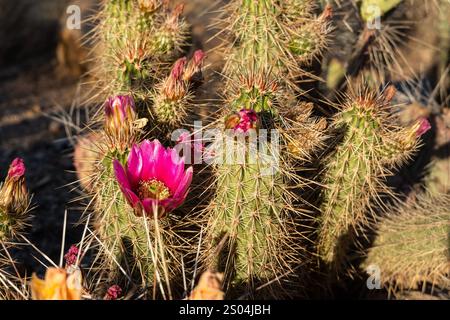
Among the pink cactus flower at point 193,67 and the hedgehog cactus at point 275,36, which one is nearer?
the pink cactus flower at point 193,67

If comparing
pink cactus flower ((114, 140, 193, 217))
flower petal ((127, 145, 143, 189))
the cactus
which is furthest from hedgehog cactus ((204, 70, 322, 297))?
the cactus

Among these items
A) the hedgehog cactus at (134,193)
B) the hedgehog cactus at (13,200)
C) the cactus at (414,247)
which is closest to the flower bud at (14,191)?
the hedgehog cactus at (13,200)

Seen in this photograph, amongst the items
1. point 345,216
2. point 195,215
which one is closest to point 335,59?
point 345,216

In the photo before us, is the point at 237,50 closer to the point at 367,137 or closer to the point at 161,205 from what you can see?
the point at 367,137

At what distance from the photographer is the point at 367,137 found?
7.86ft

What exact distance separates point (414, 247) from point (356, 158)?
55 centimetres

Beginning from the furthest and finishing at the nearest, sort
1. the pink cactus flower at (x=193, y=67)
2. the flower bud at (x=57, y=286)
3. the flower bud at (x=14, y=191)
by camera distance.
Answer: the pink cactus flower at (x=193, y=67) < the flower bud at (x=14, y=191) < the flower bud at (x=57, y=286)

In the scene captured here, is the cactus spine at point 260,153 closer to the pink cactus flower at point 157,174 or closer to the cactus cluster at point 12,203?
the pink cactus flower at point 157,174

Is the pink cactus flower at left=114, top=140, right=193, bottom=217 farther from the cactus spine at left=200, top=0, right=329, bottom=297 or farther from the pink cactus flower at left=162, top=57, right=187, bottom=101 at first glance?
the pink cactus flower at left=162, top=57, right=187, bottom=101

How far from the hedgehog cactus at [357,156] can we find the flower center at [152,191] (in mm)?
695

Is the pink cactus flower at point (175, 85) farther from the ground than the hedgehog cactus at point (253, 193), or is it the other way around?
the pink cactus flower at point (175, 85)

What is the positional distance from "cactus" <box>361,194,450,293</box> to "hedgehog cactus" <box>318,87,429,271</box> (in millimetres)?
255

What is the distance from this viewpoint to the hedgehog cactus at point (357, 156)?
7.81ft
